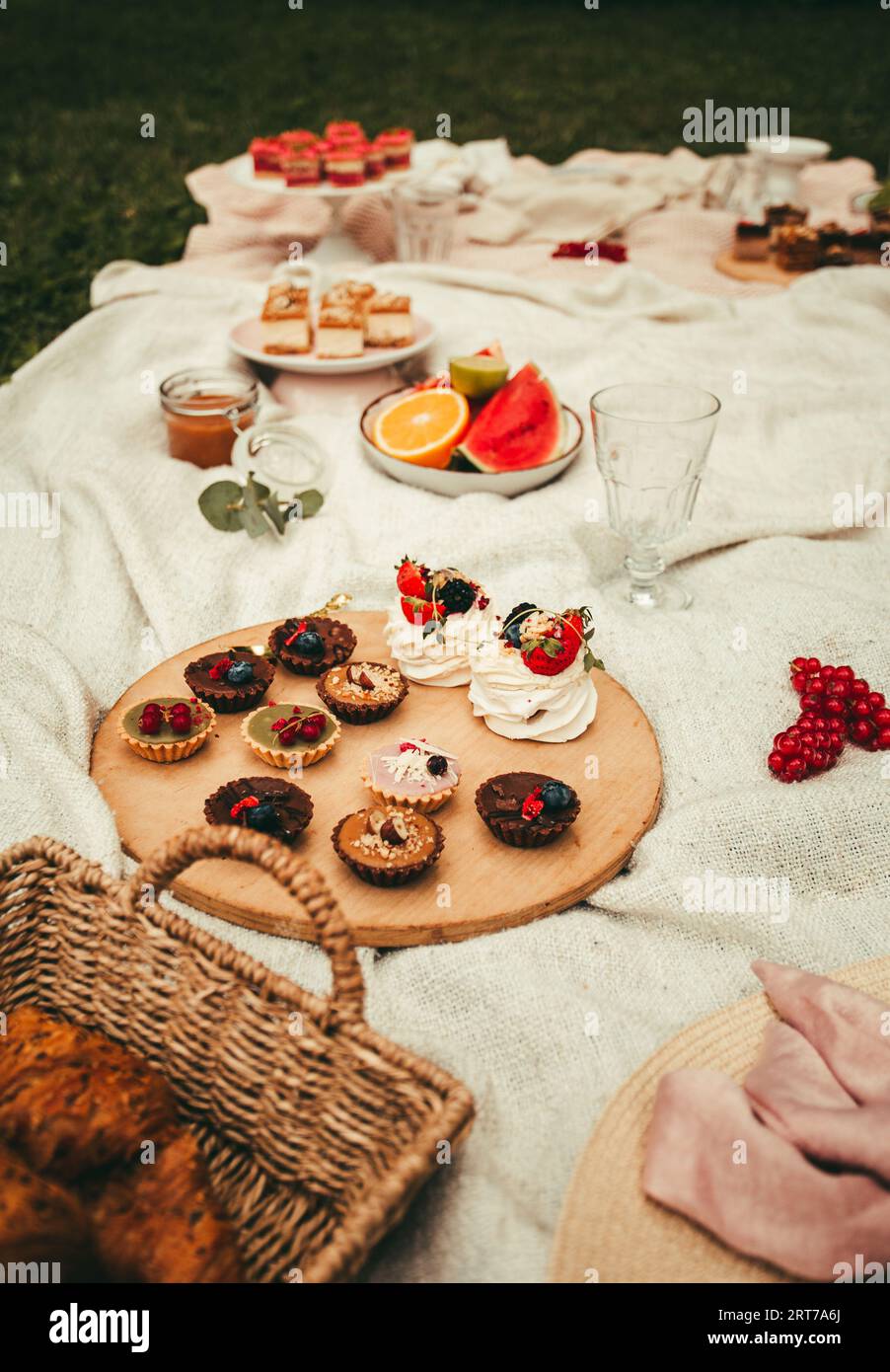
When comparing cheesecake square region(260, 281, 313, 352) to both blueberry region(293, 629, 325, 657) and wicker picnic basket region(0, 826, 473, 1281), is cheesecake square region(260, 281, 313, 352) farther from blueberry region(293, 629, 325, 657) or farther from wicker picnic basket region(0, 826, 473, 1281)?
wicker picnic basket region(0, 826, 473, 1281)

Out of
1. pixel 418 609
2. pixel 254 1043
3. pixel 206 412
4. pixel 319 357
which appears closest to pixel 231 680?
pixel 418 609

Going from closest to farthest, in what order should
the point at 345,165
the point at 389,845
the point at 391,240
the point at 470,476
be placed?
the point at 389,845, the point at 470,476, the point at 345,165, the point at 391,240

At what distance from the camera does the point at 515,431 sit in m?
3.19

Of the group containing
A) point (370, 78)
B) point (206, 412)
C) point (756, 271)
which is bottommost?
point (756, 271)

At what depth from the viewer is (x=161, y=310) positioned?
396cm

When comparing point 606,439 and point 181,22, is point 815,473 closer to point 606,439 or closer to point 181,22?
point 606,439

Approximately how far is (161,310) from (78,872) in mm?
2839

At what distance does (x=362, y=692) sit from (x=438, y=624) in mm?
220

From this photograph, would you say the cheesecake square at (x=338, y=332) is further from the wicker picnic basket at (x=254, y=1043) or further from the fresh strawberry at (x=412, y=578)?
the wicker picnic basket at (x=254, y=1043)

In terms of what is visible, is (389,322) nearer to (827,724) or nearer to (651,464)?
(651,464)

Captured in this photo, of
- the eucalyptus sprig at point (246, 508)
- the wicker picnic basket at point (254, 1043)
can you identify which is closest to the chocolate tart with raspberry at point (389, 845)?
the wicker picnic basket at point (254, 1043)

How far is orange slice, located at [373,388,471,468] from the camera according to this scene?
3.18 m

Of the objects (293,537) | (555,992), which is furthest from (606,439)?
(555,992)

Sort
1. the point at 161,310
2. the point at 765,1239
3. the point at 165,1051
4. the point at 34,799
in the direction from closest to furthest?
the point at 765,1239, the point at 165,1051, the point at 34,799, the point at 161,310
